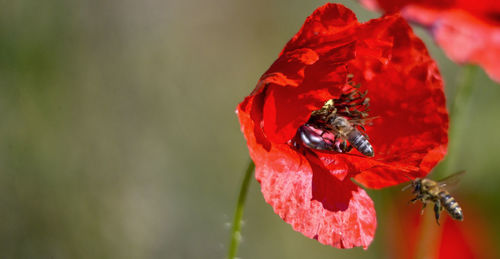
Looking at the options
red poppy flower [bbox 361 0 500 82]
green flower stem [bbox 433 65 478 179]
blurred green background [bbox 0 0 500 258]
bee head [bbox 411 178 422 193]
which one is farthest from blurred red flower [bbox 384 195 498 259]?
red poppy flower [bbox 361 0 500 82]

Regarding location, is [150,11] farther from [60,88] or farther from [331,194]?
[331,194]

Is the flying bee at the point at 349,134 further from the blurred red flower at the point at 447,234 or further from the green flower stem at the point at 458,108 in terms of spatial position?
the blurred red flower at the point at 447,234

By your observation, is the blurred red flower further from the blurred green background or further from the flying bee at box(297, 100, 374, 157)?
the flying bee at box(297, 100, 374, 157)

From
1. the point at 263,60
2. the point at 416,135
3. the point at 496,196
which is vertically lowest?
the point at 496,196

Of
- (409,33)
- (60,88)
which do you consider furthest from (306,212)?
(60,88)

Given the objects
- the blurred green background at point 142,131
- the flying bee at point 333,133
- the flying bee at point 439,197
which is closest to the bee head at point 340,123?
the flying bee at point 333,133

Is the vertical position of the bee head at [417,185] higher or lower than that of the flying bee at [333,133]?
lower

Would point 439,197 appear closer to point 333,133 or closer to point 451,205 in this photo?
point 451,205
